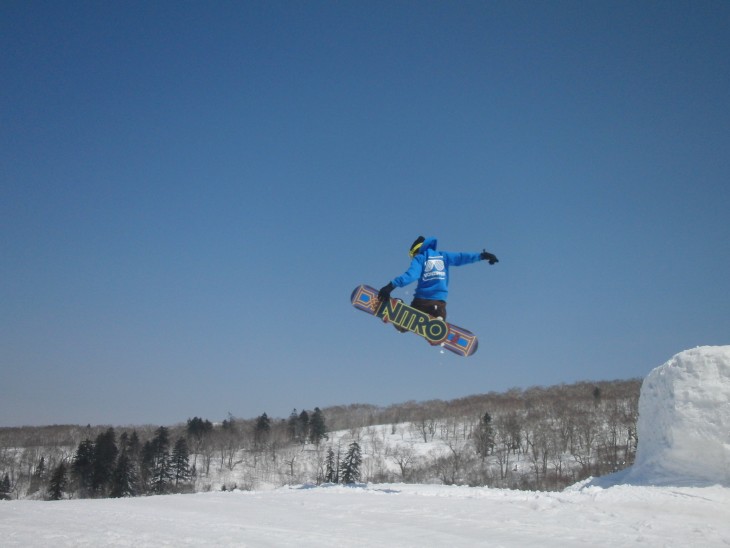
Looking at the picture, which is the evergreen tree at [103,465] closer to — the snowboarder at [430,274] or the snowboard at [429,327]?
the snowboard at [429,327]

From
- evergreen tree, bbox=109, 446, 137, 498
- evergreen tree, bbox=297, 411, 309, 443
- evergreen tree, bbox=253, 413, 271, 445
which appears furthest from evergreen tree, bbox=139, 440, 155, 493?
evergreen tree, bbox=297, 411, 309, 443

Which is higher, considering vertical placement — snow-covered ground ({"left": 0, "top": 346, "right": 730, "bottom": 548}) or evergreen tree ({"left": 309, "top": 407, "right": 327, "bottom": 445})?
snow-covered ground ({"left": 0, "top": 346, "right": 730, "bottom": 548})

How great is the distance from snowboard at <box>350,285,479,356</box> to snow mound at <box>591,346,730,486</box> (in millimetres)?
4749

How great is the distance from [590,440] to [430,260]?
96.6 m

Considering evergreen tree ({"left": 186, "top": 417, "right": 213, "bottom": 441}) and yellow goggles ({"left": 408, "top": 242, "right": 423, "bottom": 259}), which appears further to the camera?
evergreen tree ({"left": 186, "top": 417, "right": 213, "bottom": 441})

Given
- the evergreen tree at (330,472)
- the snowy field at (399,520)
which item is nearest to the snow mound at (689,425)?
the snowy field at (399,520)

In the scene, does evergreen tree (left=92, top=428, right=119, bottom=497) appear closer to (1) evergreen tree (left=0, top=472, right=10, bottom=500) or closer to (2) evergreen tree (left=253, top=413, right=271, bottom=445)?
(1) evergreen tree (left=0, top=472, right=10, bottom=500)

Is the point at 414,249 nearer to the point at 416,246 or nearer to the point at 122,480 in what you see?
the point at 416,246

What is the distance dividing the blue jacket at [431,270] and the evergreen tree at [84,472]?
83090 millimetres

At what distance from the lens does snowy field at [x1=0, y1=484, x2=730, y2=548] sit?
643 centimetres

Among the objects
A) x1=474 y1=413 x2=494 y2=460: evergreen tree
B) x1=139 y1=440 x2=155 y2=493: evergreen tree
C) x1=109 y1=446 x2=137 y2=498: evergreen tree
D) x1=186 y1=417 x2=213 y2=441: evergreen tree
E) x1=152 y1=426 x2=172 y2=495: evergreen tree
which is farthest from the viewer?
x1=186 y1=417 x2=213 y2=441: evergreen tree

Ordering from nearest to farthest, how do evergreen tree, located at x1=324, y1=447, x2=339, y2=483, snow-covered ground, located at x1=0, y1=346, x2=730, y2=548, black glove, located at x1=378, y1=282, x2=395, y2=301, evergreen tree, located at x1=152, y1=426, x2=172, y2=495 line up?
snow-covered ground, located at x1=0, y1=346, x2=730, y2=548 < black glove, located at x1=378, y1=282, x2=395, y2=301 < evergreen tree, located at x1=324, y1=447, x2=339, y2=483 < evergreen tree, located at x1=152, y1=426, x2=172, y2=495

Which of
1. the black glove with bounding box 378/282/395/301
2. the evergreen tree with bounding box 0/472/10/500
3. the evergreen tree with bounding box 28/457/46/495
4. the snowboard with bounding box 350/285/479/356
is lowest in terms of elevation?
the evergreen tree with bounding box 28/457/46/495

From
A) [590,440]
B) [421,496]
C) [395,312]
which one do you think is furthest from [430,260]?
[590,440]
